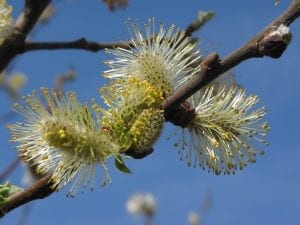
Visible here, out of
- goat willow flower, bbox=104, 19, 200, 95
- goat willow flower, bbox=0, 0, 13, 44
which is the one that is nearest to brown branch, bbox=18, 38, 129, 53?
goat willow flower, bbox=0, 0, 13, 44

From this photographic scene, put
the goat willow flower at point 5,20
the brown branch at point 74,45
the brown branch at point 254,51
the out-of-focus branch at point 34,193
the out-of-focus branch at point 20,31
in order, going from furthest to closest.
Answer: the brown branch at point 74,45 → the goat willow flower at point 5,20 → the out-of-focus branch at point 20,31 → the out-of-focus branch at point 34,193 → the brown branch at point 254,51

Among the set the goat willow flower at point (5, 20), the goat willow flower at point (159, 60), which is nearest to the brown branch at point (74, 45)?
the goat willow flower at point (5, 20)

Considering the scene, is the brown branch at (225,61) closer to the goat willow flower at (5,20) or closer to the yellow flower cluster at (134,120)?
the yellow flower cluster at (134,120)

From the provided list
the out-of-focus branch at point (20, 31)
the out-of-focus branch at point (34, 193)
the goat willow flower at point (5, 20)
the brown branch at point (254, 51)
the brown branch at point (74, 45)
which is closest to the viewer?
the brown branch at point (254, 51)

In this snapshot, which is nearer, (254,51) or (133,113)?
(254,51)

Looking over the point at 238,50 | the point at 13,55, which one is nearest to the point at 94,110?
the point at 238,50

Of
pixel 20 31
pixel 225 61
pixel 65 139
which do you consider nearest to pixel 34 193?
pixel 65 139

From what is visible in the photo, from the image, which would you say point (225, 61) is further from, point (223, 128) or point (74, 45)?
point (74, 45)
